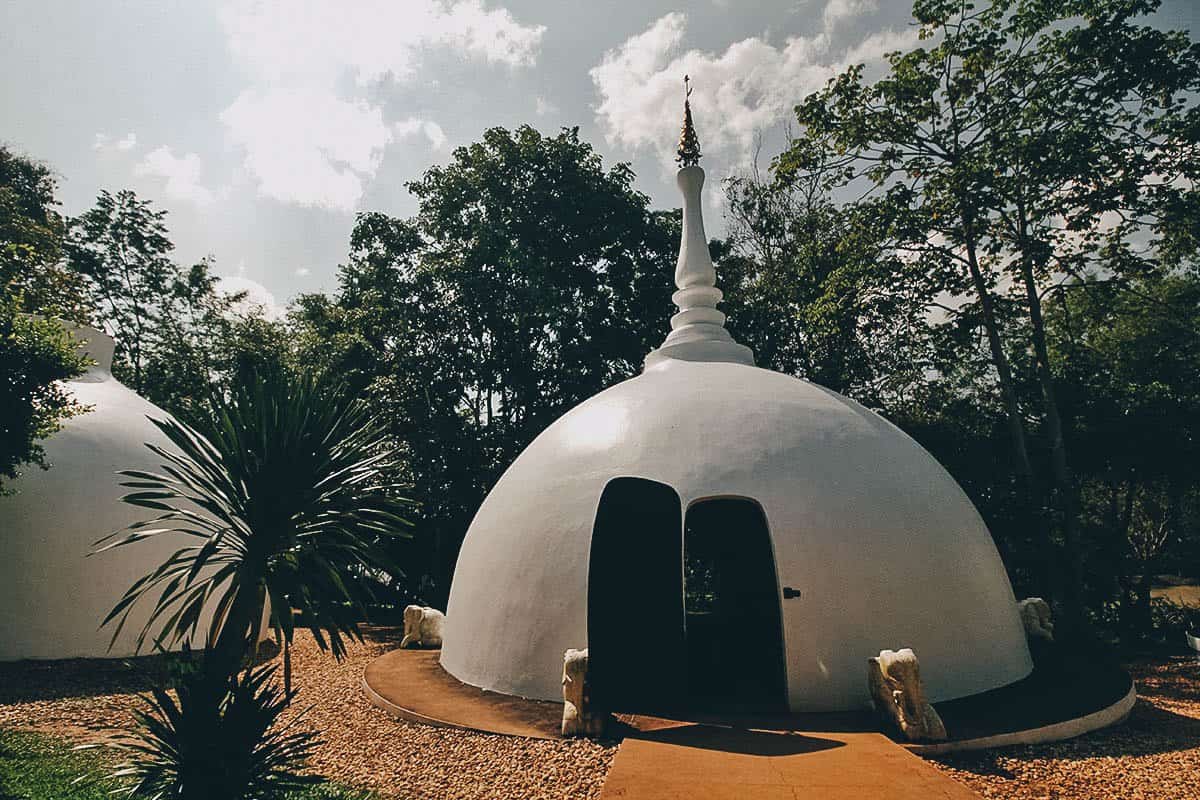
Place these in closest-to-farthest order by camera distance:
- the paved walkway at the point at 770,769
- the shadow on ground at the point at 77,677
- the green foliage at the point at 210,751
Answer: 1. the green foliage at the point at 210,751
2. the paved walkway at the point at 770,769
3. the shadow on ground at the point at 77,677

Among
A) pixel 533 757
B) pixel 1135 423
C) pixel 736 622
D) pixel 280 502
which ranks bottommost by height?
pixel 533 757

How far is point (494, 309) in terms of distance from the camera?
68.6 feet

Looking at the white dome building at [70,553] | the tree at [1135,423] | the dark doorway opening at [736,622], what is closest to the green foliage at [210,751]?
the dark doorway opening at [736,622]

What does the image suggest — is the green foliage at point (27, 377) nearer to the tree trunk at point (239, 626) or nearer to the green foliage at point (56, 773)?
the green foliage at point (56, 773)

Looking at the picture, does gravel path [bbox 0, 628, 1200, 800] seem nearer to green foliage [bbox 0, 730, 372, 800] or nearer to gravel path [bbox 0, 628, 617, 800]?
gravel path [bbox 0, 628, 617, 800]

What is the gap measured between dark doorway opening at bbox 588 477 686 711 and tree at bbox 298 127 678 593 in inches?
508

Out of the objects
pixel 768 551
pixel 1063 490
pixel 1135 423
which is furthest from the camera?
pixel 1135 423

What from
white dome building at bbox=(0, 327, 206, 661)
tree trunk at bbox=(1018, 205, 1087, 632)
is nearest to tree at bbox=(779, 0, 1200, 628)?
tree trunk at bbox=(1018, 205, 1087, 632)

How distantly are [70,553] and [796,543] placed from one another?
12953 mm

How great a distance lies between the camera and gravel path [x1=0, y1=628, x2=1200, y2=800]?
18.0 feet

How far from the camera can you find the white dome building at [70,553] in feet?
36.8

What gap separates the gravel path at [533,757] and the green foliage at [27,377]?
3.86 metres

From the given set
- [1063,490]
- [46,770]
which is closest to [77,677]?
[46,770]

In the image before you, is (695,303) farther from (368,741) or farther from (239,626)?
(239,626)
